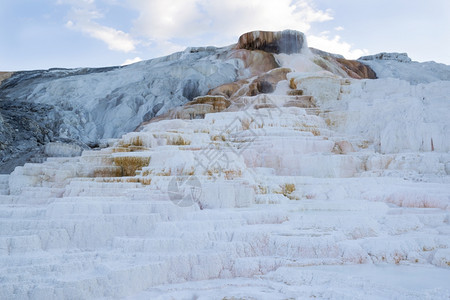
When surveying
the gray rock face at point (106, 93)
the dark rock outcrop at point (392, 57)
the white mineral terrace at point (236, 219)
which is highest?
the dark rock outcrop at point (392, 57)

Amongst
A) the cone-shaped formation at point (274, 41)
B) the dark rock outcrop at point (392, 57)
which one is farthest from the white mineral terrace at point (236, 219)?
the dark rock outcrop at point (392, 57)

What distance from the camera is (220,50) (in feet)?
99.5

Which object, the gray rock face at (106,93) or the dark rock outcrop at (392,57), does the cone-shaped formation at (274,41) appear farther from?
the dark rock outcrop at (392,57)

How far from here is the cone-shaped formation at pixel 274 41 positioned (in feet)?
94.8

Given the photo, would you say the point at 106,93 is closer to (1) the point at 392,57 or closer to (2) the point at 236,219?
(2) the point at 236,219

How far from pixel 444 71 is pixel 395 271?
24964 millimetres

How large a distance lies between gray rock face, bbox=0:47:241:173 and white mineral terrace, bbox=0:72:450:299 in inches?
300

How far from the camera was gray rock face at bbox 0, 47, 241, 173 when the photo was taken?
19656 millimetres

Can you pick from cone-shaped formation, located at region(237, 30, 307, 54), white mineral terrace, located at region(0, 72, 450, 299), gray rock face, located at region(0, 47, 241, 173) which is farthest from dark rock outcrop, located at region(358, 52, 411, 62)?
white mineral terrace, located at region(0, 72, 450, 299)

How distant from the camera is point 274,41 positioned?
95.0 ft

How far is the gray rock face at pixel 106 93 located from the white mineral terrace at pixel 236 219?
7.63 meters

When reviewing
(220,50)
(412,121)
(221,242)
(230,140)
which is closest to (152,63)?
(220,50)

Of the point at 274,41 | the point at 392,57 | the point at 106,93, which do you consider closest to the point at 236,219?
the point at 106,93

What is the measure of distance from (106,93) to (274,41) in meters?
11.6
